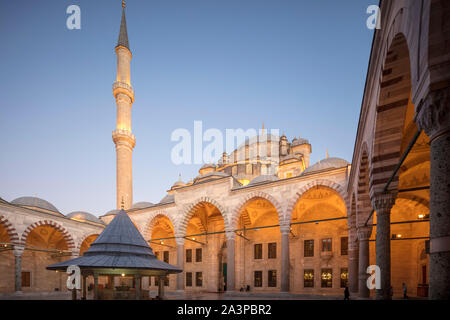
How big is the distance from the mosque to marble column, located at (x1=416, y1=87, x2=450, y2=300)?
1 centimetres

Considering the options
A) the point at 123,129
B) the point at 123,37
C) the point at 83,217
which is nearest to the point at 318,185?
the point at 123,129

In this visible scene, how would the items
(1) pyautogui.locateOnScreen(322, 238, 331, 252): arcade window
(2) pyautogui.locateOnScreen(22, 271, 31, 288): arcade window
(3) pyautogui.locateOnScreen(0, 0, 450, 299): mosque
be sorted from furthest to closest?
(2) pyautogui.locateOnScreen(22, 271, 31, 288): arcade window, (1) pyautogui.locateOnScreen(322, 238, 331, 252): arcade window, (3) pyautogui.locateOnScreen(0, 0, 450, 299): mosque

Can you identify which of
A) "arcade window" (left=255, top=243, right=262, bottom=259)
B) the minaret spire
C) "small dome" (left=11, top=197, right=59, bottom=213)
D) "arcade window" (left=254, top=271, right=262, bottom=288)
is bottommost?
"arcade window" (left=254, top=271, right=262, bottom=288)

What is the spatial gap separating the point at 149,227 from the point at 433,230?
21069mm

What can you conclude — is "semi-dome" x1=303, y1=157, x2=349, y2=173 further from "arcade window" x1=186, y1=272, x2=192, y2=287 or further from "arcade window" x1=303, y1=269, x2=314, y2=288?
"arcade window" x1=186, y1=272, x2=192, y2=287

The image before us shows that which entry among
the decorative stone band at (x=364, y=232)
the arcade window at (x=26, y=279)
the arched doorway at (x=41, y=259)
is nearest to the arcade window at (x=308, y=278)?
the decorative stone band at (x=364, y=232)

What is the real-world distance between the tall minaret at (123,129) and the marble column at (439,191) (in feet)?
80.5

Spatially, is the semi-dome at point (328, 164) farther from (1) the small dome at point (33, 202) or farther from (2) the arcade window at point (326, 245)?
(1) the small dome at point (33, 202)

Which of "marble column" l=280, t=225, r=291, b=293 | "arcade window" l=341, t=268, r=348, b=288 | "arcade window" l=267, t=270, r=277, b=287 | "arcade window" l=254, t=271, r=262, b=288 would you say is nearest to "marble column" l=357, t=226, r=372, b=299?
"marble column" l=280, t=225, r=291, b=293

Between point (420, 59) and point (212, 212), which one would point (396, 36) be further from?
point (212, 212)

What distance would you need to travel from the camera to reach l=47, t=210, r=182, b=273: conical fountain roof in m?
8.91

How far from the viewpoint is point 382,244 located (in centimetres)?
637

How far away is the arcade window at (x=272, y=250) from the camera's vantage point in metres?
20.8
